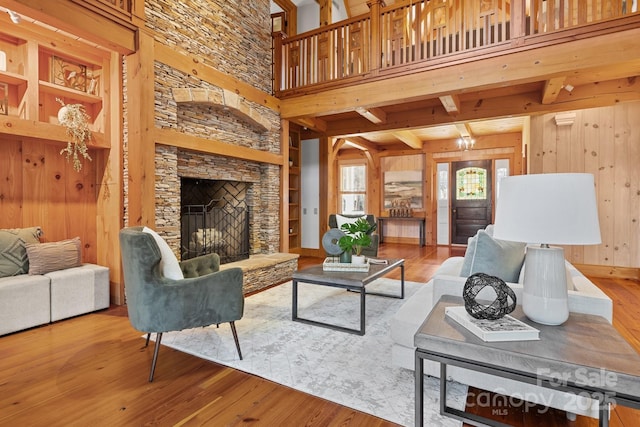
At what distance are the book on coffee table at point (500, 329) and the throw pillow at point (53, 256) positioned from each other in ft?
11.8

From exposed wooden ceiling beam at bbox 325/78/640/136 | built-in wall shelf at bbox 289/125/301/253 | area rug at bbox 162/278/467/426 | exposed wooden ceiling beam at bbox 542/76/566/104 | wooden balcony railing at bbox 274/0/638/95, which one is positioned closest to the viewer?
area rug at bbox 162/278/467/426

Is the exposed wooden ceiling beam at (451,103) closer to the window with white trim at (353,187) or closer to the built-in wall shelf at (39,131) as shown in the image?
the built-in wall shelf at (39,131)

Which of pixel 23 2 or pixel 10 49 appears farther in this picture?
pixel 10 49

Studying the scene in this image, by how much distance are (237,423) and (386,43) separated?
4.58 m

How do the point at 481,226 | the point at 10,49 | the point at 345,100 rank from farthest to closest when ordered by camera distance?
the point at 481,226 < the point at 345,100 < the point at 10,49

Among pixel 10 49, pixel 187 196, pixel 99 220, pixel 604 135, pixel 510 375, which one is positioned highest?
pixel 10 49

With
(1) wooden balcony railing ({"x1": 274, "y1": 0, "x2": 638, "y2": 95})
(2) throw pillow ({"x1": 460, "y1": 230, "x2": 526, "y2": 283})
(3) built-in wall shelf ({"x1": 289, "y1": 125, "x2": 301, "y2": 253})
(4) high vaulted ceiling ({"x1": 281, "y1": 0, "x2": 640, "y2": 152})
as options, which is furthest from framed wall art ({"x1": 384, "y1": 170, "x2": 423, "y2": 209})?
(2) throw pillow ({"x1": 460, "y1": 230, "x2": 526, "y2": 283})

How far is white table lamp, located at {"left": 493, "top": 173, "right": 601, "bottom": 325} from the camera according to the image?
123 centimetres

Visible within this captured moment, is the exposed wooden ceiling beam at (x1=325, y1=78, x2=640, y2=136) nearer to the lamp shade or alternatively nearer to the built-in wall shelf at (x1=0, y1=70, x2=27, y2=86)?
the lamp shade

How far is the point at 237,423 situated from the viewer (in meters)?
1.66

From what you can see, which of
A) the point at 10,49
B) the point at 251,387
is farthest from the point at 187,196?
the point at 251,387

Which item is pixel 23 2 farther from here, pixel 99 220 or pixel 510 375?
pixel 510 375

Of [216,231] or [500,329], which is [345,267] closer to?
[500,329]

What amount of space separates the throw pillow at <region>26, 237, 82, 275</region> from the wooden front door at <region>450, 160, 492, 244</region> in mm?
7936
